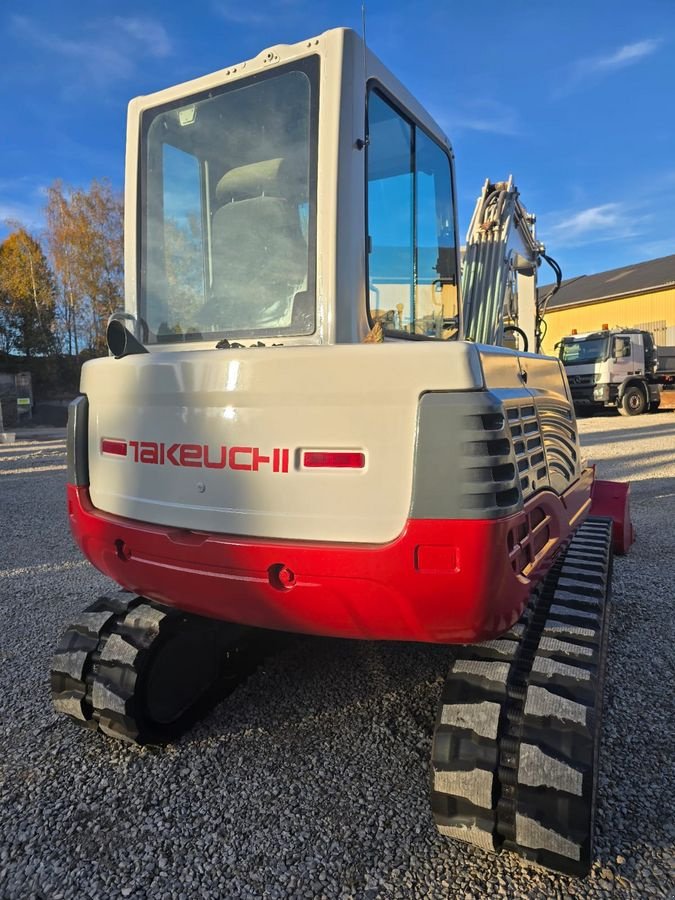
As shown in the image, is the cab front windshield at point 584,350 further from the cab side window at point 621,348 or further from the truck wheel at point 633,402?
the truck wheel at point 633,402

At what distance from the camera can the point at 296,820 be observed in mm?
2029

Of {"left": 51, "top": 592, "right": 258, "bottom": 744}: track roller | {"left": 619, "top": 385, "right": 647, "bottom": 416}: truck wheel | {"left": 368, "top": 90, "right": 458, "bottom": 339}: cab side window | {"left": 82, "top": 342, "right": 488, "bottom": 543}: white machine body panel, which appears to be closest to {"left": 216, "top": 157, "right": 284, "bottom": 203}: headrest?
{"left": 368, "top": 90, "right": 458, "bottom": 339}: cab side window

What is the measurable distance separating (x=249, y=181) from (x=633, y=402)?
18824 mm

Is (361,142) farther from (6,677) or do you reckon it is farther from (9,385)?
(9,385)

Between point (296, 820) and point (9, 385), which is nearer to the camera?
point (296, 820)

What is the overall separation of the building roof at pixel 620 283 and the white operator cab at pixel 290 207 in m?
30.9

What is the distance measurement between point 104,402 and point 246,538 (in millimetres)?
845

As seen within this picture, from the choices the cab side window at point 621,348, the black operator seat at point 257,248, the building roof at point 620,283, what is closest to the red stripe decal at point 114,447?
the black operator seat at point 257,248

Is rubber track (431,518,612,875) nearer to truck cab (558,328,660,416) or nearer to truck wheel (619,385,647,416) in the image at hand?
truck cab (558,328,660,416)

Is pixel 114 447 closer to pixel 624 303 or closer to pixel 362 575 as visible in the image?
pixel 362 575

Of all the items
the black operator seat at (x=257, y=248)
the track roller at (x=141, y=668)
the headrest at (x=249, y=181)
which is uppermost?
the headrest at (x=249, y=181)

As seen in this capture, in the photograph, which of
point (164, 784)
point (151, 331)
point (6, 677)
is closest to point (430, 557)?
point (164, 784)

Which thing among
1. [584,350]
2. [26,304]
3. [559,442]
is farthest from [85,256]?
[559,442]

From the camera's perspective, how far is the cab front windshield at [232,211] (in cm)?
225
